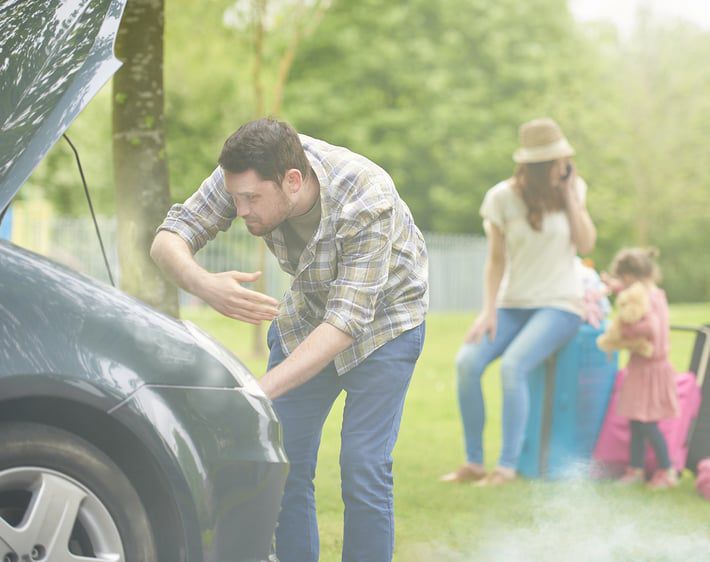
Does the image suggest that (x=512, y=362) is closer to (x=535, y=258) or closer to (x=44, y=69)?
(x=535, y=258)

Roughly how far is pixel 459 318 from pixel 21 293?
903 inches

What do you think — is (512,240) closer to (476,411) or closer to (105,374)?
(476,411)

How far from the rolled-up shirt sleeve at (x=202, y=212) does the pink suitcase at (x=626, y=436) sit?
12.1 ft

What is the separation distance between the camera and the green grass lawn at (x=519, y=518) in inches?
202

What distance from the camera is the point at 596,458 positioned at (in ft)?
23.0

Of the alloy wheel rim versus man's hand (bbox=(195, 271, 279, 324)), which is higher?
man's hand (bbox=(195, 271, 279, 324))

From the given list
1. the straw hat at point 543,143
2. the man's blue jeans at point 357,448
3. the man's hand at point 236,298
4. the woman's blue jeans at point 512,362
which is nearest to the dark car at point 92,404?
the man's hand at point 236,298

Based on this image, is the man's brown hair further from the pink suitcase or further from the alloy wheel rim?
the pink suitcase

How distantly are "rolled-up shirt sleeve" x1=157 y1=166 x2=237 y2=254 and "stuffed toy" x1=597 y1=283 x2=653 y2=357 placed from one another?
3341 millimetres

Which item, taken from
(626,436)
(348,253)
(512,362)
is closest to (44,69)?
(348,253)

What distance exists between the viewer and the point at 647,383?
6.78 metres

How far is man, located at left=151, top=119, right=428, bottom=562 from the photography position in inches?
137

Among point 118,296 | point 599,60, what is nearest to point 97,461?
point 118,296

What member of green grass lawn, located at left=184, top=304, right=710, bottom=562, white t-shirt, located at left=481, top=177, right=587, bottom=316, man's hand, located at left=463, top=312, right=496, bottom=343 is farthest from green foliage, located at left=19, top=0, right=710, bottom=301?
man's hand, located at left=463, top=312, right=496, bottom=343
